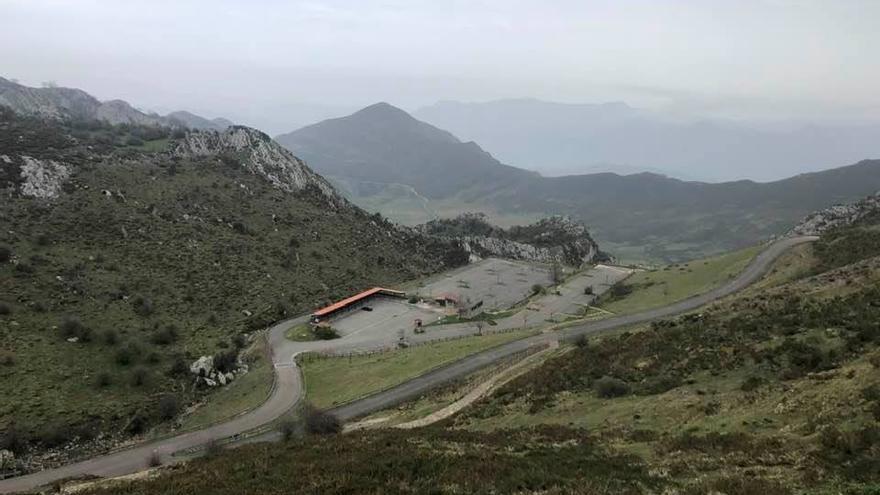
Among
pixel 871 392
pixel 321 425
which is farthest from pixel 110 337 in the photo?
pixel 871 392

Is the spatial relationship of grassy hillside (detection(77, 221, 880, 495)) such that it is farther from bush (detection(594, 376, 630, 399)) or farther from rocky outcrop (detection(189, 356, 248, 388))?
rocky outcrop (detection(189, 356, 248, 388))

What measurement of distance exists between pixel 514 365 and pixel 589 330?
20.2 metres

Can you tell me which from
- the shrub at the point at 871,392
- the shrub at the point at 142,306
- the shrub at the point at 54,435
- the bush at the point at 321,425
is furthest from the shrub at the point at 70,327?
the shrub at the point at 871,392

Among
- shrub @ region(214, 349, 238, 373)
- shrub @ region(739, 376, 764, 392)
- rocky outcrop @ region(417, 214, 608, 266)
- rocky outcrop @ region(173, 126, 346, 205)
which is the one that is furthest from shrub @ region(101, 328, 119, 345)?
rocky outcrop @ region(417, 214, 608, 266)

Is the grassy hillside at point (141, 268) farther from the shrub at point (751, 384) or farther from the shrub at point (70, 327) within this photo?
the shrub at point (751, 384)

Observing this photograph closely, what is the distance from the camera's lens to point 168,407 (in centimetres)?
4944

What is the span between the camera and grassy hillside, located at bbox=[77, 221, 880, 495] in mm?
17766

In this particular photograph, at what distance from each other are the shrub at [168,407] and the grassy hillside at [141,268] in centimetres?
17

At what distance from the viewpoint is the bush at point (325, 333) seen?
7225cm

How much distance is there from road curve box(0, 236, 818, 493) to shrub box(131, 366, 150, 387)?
1033 cm

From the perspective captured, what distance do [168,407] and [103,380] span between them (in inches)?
283

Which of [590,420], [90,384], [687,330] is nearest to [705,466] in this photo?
[590,420]

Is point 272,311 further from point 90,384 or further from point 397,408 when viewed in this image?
point 397,408

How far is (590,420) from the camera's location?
95.3ft
